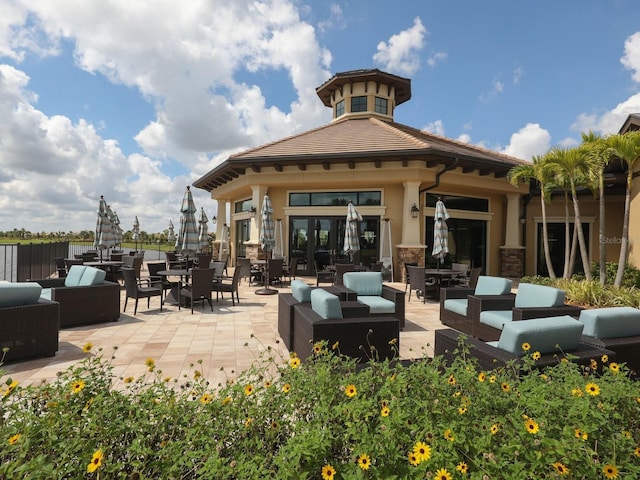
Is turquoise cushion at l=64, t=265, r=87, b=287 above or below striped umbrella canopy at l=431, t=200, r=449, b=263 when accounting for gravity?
below

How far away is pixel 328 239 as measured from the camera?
13602 millimetres

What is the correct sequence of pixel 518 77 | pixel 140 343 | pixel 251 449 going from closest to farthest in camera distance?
1. pixel 251 449
2. pixel 140 343
3. pixel 518 77

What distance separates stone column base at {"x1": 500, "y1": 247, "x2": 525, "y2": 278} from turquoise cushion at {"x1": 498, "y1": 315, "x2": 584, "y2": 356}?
13320 millimetres

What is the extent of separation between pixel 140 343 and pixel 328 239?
30.0ft

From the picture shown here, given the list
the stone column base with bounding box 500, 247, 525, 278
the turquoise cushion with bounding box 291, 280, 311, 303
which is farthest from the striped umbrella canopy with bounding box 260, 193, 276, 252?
the stone column base with bounding box 500, 247, 525, 278

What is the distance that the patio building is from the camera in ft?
41.4

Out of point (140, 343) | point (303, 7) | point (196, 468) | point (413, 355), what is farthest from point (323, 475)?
point (303, 7)

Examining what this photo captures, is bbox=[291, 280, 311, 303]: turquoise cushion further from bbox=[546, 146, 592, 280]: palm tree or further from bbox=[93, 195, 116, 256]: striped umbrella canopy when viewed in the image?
bbox=[546, 146, 592, 280]: palm tree

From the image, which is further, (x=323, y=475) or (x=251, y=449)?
(x=251, y=449)

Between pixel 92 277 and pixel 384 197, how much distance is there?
33.0 feet

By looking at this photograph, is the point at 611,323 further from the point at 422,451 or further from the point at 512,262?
the point at 512,262

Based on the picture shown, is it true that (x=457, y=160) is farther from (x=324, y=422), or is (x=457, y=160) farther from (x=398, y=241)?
(x=324, y=422)

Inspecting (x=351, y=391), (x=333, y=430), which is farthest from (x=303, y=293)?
(x=333, y=430)

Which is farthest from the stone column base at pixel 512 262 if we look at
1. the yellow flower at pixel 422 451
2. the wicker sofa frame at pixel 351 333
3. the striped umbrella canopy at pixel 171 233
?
the striped umbrella canopy at pixel 171 233
